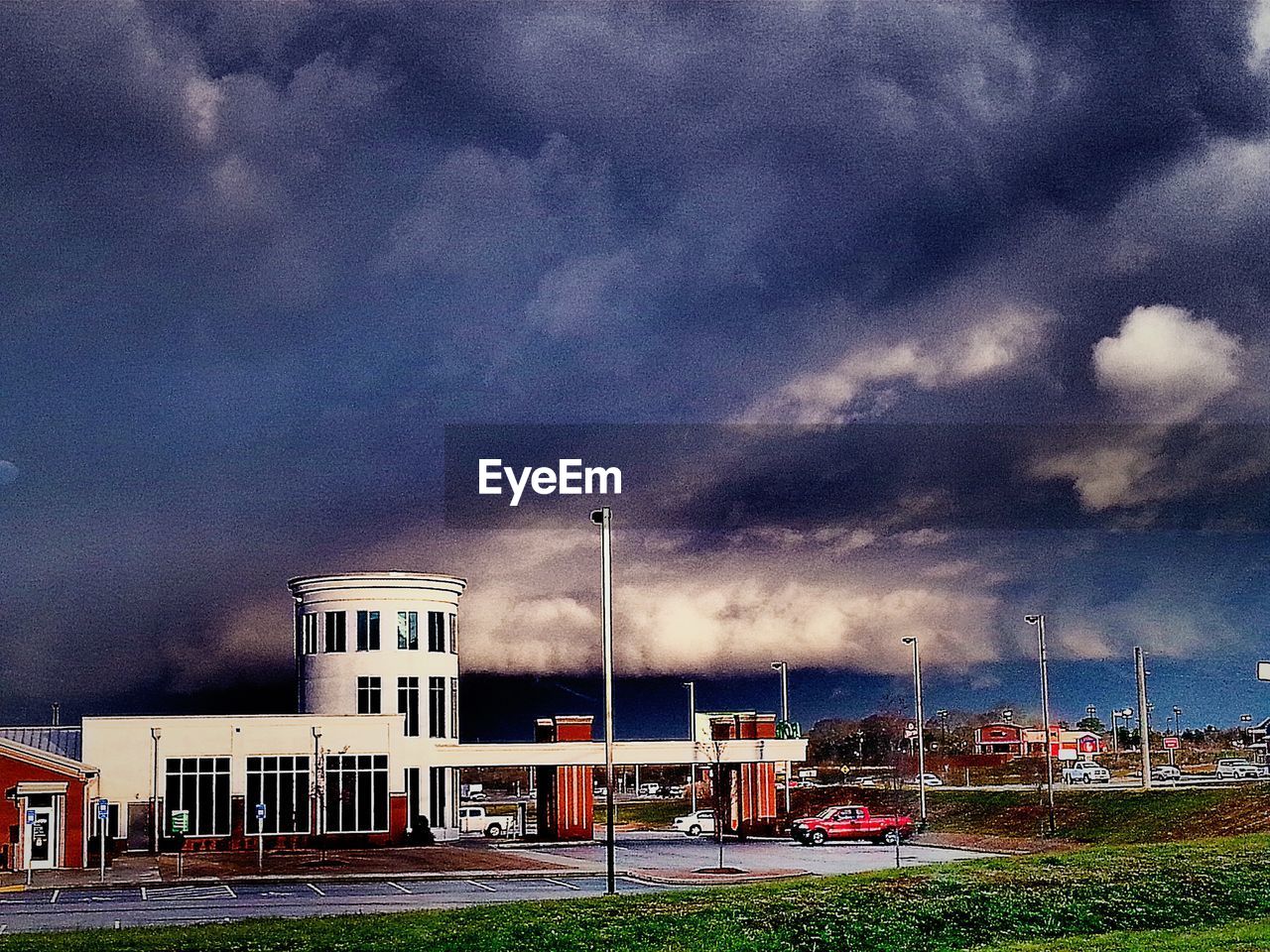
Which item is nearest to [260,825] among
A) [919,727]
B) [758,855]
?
[758,855]

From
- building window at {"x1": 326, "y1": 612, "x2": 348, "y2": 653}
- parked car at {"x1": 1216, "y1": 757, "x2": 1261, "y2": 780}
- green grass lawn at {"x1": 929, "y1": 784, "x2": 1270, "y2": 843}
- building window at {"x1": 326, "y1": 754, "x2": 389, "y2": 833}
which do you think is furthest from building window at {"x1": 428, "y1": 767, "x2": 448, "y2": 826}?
parked car at {"x1": 1216, "y1": 757, "x2": 1261, "y2": 780}

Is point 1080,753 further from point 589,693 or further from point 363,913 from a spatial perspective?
point 363,913

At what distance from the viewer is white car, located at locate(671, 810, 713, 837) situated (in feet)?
73.4

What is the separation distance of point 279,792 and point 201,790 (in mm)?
871

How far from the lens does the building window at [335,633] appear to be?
18.7 metres

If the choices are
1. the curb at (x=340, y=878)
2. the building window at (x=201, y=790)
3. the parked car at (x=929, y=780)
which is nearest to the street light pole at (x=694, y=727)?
the curb at (x=340, y=878)

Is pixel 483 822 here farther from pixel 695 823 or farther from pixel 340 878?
pixel 340 878

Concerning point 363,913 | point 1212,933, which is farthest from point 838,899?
point 363,913

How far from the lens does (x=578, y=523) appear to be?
16.1m

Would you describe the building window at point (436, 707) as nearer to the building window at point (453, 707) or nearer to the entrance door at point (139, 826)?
the building window at point (453, 707)

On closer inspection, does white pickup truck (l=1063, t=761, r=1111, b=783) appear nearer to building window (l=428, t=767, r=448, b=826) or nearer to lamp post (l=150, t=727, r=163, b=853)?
building window (l=428, t=767, r=448, b=826)

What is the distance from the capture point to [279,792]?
19.4 metres

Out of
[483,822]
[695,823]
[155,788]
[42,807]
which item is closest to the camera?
[42,807]

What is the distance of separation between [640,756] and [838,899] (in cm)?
753
